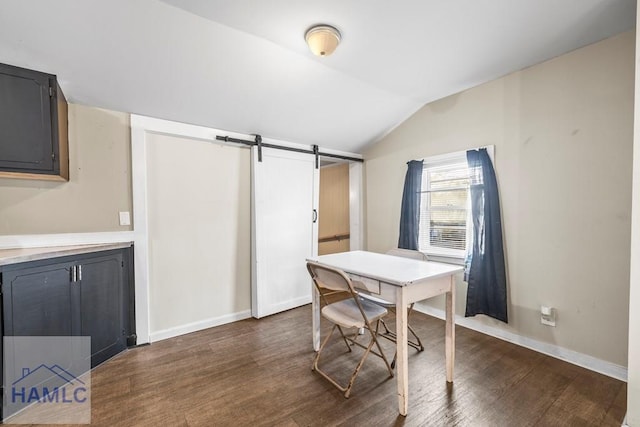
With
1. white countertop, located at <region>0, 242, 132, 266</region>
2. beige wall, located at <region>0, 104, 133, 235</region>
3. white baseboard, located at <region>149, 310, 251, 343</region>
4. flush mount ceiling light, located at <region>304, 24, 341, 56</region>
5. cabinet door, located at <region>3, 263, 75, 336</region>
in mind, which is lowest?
white baseboard, located at <region>149, 310, 251, 343</region>

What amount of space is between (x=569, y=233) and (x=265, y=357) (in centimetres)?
275

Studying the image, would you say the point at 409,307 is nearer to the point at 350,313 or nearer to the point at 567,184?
the point at 350,313

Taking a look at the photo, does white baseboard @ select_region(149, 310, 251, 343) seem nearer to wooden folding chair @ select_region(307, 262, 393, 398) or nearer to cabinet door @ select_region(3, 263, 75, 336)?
cabinet door @ select_region(3, 263, 75, 336)

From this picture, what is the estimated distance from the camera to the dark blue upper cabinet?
74.0 inches

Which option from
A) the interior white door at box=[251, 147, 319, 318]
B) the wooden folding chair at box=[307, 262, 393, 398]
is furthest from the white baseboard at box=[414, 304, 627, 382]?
the interior white door at box=[251, 147, 319, 318]

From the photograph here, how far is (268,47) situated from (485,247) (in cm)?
265

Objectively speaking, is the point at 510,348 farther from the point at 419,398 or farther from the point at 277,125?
the point at 277,125

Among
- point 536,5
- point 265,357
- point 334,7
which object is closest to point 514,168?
point 536,5

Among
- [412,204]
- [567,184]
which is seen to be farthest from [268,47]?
[567,184]

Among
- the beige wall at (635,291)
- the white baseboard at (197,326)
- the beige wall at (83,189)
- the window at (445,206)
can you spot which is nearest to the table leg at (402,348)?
the beige wall at (635,291)

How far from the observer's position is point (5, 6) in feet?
5.20

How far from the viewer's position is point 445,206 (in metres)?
3.19

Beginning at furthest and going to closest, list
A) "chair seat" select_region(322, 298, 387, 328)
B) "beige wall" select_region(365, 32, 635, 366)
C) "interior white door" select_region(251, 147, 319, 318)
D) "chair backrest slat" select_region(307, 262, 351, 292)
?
"interior white door" select_region(251, 147, 319, 318), "beige wall" select_region(365, 32, 635, 366), "chair seat" select_region(322, 298, 387, 328), "chair backrest slat" select_region(307, 262, 351, 292)

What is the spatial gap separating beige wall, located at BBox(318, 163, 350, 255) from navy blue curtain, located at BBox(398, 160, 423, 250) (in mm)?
1389
